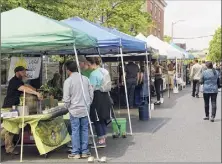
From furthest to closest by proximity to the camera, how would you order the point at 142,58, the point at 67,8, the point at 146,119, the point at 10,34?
the point at 67,8
the point at 142,58
the point at 146,119
the point at 10,34

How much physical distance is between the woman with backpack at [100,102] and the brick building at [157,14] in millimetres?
50467

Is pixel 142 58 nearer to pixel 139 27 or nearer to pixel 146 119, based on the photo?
pixel 146 119

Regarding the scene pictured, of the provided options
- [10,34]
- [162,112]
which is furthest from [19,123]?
[162,112]

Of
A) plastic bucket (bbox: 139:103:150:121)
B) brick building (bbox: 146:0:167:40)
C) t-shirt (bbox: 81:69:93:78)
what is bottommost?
plastic bucket (bbox: 139:103:150:121)

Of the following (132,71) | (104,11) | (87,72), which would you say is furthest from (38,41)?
(104,11)

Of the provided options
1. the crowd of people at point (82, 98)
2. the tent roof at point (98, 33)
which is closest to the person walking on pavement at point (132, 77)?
the tent roof at point (98, 33)

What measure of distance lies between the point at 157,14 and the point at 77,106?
61.2 m

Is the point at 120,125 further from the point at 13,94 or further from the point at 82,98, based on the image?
the point at 13,94

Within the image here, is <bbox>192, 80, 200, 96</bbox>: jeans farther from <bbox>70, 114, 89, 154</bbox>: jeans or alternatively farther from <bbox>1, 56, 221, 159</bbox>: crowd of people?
<bbox>70, 114, 89, 154</bbox>: jeans

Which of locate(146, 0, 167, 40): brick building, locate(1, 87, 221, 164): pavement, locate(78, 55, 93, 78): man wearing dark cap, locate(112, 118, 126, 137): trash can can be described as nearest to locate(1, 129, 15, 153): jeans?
locate(1, 87, 221, 164): pavement

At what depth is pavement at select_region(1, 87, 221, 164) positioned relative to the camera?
8.29m

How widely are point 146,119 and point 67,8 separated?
26.1 ft

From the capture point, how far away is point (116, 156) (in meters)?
8.46

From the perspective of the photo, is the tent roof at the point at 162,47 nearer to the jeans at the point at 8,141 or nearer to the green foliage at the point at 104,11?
the green foliage at the point at 104,11
